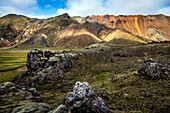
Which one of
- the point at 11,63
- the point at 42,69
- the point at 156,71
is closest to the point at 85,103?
the point at 156,71

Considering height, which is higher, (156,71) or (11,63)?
(156,71)

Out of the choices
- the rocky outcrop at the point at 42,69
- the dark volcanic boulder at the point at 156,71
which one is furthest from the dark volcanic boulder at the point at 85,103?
the rocky outcrop at the point at 42,69

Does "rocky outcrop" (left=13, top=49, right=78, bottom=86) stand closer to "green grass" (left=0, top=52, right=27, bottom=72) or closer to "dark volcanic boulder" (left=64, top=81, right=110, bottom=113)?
"green grass" (left=0, top=52, right=27, bottom=72)

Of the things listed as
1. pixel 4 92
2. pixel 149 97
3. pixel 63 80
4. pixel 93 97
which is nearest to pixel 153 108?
pixel 149 97

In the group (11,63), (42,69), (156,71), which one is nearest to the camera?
(156,71)

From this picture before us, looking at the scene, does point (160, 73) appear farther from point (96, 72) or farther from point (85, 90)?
point (96, 72)

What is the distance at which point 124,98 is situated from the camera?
53.1ft

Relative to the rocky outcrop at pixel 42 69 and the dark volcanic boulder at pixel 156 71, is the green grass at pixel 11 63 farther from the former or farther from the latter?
the dark volcanic boulder at pixel 156 71

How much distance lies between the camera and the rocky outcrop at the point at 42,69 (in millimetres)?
38375

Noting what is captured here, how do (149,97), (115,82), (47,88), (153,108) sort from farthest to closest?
1. (47,88)
2. (115,82)
3. (149,97)
4. (153,108)

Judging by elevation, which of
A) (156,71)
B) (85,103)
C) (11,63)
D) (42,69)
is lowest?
(11,63)

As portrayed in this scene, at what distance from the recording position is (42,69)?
45469 mm

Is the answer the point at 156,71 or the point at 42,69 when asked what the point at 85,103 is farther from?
the point at 42,69

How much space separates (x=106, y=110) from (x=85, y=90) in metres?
3.44
